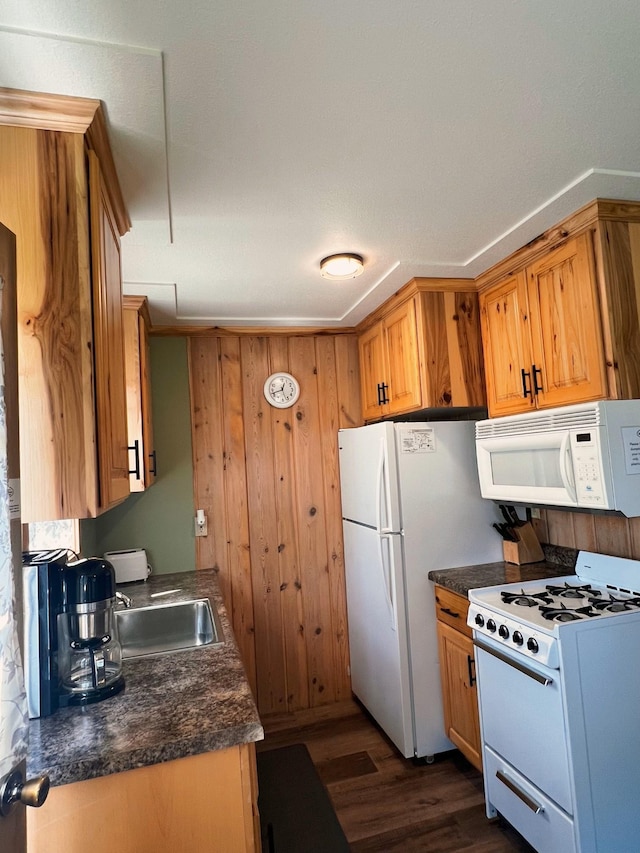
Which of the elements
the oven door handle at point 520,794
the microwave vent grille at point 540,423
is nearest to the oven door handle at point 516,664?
the oven door handle at point 520,794

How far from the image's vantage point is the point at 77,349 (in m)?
1.17

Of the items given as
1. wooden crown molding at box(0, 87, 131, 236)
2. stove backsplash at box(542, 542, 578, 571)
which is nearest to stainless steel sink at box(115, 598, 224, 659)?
stove backsplash at box(542, 542, 578, 571)

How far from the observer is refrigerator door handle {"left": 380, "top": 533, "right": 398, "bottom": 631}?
8.69 ft

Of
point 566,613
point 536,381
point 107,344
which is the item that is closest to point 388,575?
point 566,613

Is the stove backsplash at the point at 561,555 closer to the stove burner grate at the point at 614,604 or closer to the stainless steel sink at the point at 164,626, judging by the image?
the stove burner grate at the point at 614,604

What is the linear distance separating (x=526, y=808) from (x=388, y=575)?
107cm

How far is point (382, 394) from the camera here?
3158 mm

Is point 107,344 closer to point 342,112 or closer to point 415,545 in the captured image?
→ point 342,112

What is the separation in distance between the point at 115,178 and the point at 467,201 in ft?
3.80

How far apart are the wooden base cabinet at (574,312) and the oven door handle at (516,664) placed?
101cm

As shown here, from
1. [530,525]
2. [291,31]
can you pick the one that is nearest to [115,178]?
[291,31]

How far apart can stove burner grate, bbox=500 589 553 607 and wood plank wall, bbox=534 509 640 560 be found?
396 mm

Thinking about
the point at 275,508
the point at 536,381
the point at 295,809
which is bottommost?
the point at 295,809

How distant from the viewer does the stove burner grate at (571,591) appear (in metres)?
2.14
